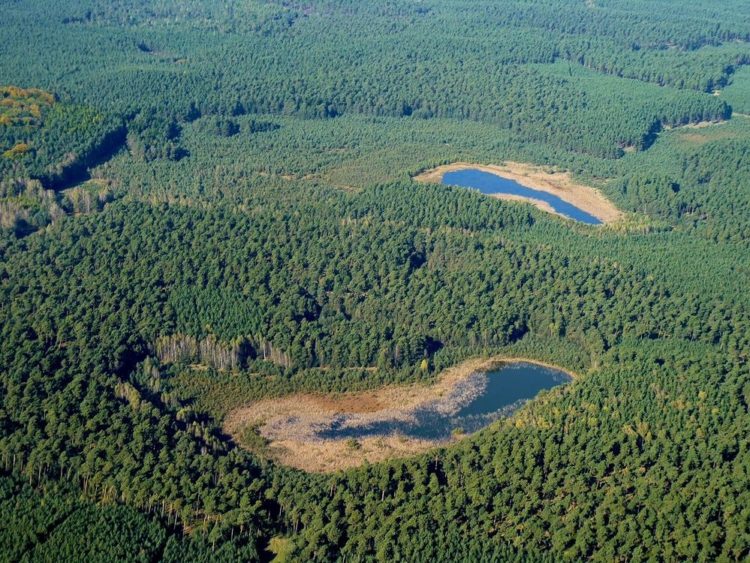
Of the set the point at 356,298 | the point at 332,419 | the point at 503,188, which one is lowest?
A: the point at 332,419

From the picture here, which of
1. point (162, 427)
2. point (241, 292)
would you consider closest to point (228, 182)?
point (241, 292)

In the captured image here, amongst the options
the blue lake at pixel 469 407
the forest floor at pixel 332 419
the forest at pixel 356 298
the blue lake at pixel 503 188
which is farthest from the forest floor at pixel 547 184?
the forest floor at pixel 332 419

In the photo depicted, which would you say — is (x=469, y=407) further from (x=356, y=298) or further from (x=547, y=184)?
(x=547, y=184)

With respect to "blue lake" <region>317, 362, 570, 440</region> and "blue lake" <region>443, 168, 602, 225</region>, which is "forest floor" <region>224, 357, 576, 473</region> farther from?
"blue lake" <region>443, 168, 602, 225</region>

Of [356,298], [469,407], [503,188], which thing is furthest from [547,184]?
[469,407]

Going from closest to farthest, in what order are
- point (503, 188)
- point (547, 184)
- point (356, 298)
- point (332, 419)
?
1. point (332, 419)
2. point (356, 298)
3. point (503, 188)
4. point (547, 184)

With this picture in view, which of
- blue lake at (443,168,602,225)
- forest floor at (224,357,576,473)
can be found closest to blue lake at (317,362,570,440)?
forest floor at (224,357,576,473)

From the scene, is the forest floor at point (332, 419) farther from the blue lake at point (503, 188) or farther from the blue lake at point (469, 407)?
the blue lake at point (503, 188)
